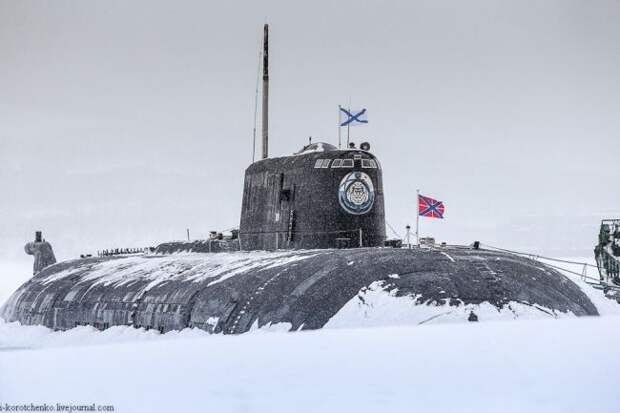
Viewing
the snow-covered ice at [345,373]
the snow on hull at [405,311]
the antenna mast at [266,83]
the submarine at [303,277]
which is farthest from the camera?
the antenna mast at [266,83]

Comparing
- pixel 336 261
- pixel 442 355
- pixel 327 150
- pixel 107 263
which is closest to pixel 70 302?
pixel 107 263

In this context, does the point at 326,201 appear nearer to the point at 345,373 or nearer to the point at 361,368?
the point at 361,368

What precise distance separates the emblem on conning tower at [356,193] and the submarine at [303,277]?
24 millimetres

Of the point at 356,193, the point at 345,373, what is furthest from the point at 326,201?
the point at 345,373

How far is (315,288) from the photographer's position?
613 inches

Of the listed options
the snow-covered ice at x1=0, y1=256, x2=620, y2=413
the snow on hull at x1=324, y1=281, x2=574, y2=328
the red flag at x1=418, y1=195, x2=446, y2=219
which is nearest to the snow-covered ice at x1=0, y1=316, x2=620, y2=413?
the snow-covered ice at x1=0, y1=256, x2=620, y2=413

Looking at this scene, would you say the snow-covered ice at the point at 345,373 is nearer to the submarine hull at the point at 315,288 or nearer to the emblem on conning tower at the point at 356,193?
the submarine hull at the point at 315,288

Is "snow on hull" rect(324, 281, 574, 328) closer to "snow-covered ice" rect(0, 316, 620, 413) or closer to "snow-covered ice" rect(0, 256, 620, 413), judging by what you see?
"snow-covered ice" rect(0, 256, 620, 413)

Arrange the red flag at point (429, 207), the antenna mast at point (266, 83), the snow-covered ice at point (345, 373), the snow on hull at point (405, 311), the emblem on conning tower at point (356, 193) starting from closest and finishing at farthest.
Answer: the snow-covered ice at point (345, 373), the snow on hull at point (405, 311), the emblem on conning tower at point (356, 193), the red flag at point (429, 207), the antenna mast at point (266, 83)

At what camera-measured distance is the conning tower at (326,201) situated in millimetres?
21312

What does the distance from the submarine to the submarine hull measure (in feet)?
0.11

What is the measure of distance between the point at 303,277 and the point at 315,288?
0.84 meters

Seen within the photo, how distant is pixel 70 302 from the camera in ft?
78.1

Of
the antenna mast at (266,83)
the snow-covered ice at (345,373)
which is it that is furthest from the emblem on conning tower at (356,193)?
the snow-covered ice at (345,373)
